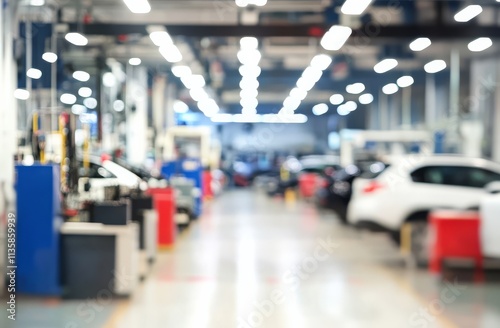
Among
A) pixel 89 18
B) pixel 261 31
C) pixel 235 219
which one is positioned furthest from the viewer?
pixel 235 219

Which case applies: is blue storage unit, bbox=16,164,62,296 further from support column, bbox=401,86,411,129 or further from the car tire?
support column, bbox=401,86,411,129

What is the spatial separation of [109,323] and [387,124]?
25.4 meters

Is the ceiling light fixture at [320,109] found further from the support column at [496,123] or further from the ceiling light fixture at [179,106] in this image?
the support column at [496,123]

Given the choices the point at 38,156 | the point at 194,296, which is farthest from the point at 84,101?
the point at 194,296

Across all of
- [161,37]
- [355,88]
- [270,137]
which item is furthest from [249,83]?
[270,137]

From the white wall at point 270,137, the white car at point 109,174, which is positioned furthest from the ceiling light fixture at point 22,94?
the white wall at point 270,137

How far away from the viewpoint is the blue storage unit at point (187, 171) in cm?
1645

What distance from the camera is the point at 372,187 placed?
11062 millimetres

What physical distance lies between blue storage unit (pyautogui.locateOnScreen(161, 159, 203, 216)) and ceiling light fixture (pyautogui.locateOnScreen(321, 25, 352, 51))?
5949 millimetres

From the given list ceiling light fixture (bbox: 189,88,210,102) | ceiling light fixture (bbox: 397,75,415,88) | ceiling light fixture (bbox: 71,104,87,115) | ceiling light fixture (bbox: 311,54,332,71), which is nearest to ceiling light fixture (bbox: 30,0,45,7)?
ceiling light fixture (bbox: 71,104,87,115)

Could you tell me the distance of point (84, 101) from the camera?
21.5 metres

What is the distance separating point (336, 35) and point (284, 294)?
16.6ft

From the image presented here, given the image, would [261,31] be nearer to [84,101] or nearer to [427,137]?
[427,137]

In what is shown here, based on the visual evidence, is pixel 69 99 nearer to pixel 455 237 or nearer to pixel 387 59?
pixel 387 59
